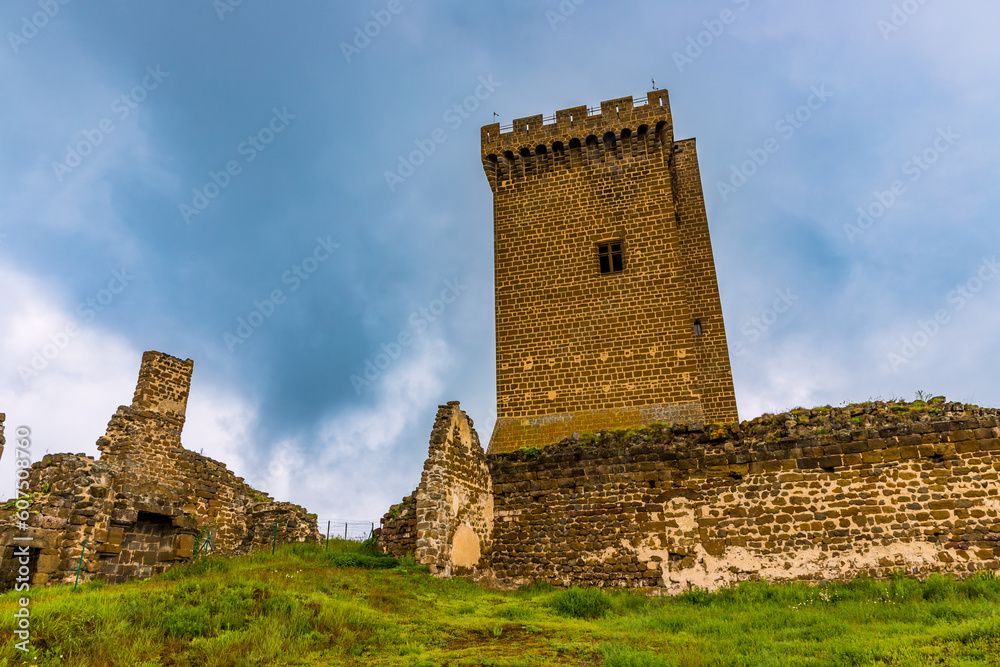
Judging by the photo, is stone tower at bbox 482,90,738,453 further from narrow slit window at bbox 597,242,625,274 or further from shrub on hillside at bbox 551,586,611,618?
shrub on hillside at bbox 551,586,611,618

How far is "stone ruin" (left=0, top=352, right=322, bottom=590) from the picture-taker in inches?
392

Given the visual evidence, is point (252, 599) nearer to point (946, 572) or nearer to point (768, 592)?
point (768, 592)

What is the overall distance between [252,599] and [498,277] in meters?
12.4

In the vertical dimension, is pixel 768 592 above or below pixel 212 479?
below

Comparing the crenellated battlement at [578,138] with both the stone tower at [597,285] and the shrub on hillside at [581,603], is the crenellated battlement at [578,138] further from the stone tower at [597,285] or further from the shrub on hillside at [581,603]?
the shrub on hillside at [581,603]

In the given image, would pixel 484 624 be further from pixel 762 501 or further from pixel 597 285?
pixel 597 285

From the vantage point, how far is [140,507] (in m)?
11.4

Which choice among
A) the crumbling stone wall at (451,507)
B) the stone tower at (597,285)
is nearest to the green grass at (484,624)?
the crumbling stone wall at (451,507)

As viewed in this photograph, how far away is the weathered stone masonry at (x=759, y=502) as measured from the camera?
938 centimetres

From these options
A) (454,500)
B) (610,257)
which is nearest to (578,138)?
(610,257)

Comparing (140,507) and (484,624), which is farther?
(140,507)

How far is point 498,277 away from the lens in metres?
18.6

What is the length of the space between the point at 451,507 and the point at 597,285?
867 centimetres

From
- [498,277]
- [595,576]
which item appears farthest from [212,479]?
[595,576]
